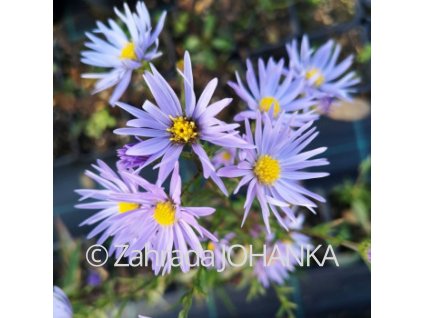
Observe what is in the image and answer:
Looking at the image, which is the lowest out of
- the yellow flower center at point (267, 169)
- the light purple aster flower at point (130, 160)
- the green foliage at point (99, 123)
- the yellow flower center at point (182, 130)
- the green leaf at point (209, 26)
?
the yellow flower center at point (267, 169)

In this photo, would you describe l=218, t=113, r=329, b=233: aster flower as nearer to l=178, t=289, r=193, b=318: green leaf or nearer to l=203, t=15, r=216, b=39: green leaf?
l=178, t=289, r=193, b=318: green leaf

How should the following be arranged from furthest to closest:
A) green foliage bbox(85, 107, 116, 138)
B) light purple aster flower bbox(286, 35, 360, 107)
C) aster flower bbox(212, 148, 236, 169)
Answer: green foliage bbox(85, 107, 116, 138) < light purple aster flower bbox(286, 35, 360, 107) < aster flower bbox(212, 148, 236, 169)

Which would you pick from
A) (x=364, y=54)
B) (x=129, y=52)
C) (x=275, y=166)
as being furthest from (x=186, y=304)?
(x=364, y=54)

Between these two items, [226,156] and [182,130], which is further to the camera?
[226,156]

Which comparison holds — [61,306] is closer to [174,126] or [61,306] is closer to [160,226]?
[160,226]

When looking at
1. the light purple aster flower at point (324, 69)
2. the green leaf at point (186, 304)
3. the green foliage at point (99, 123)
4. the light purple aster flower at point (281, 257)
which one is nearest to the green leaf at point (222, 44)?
the light purple aster flower at point (324, 69)

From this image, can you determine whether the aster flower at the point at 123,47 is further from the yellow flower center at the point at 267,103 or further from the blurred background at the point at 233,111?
the yellow flower center at the point at 267,103
